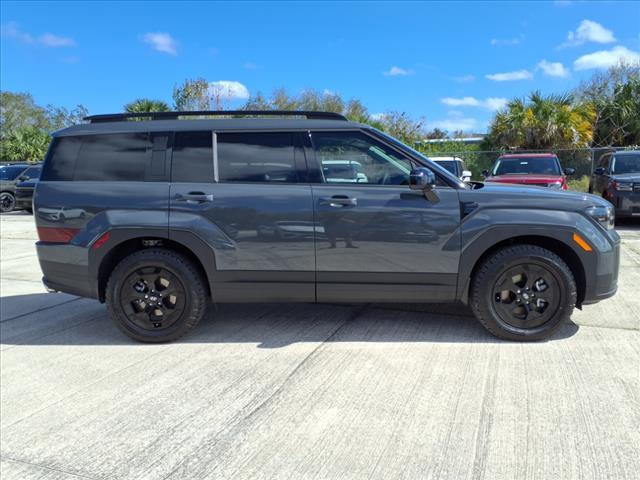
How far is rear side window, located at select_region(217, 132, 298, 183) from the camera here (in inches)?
167

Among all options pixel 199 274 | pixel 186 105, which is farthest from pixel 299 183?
pixel 186 105

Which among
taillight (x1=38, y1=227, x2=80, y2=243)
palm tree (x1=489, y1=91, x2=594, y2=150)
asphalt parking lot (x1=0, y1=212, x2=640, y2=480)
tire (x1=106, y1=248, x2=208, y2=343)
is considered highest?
palm tree (x1=489, y1=91, x2=594, y2=150)

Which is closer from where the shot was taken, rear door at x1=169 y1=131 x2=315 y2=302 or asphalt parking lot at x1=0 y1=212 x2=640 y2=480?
asphalt parking lot at x1=0 y1=212 x2=640 y2=480

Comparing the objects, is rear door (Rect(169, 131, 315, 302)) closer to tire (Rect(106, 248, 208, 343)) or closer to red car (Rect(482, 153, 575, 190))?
tire (Rect(106, 248, 208, 343))

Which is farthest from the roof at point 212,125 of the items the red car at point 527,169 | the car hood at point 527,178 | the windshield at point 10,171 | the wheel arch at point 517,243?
the windshield at point 10,171

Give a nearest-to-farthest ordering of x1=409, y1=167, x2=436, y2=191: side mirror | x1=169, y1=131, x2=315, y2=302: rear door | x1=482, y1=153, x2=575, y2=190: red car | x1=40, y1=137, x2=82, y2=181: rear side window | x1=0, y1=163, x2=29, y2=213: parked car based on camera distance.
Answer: x1=409, y1=167, x2=436, y2=191: side mirror, x1=169, y1=131, x2=315, y2=302: rear door, x1=40, y1=137, x2=82, y2=181: rear side window, x1=482, y1=153, x2=575, y2=190: red car, x1=0, y1=163, x2=29, y2=213: parked car

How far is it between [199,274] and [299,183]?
1.19 m

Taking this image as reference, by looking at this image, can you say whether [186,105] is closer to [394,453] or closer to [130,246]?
[130,246]

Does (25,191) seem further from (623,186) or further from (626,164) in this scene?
(626,164)

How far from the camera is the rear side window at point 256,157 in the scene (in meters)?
4.24

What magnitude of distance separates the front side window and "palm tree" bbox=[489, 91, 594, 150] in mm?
19217

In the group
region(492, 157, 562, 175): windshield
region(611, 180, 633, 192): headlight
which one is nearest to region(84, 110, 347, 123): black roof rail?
region(492, 157, 562, 175): windshield

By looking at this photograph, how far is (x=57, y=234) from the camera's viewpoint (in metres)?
4.39

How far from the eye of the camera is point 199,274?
4375 millimetres
